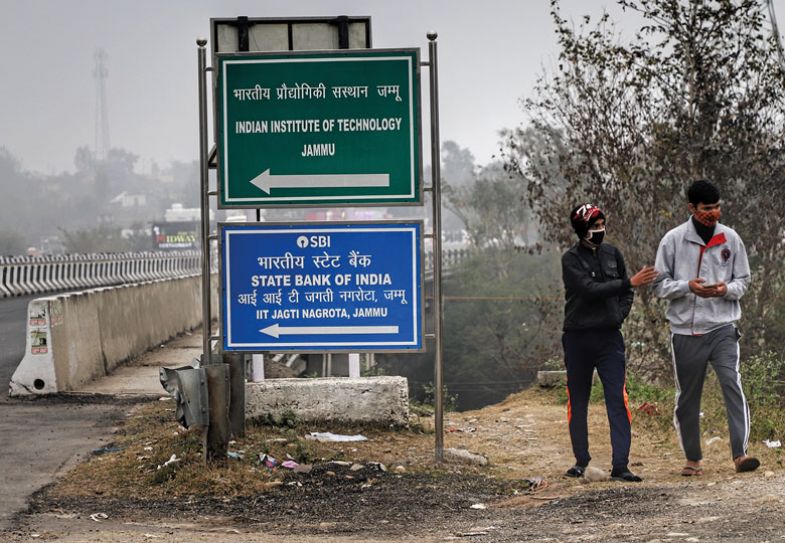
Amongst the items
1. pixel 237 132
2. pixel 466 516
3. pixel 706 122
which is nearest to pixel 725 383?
pixel 466 516

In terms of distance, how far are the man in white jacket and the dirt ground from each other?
0.32m

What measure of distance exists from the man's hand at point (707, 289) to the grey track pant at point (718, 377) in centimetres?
28

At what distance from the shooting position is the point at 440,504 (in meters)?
7.95

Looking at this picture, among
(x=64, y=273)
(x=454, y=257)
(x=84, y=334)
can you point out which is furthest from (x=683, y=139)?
(x=454, y=257)

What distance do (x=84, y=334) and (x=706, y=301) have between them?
26.4 ft

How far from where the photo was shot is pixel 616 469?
8.31m

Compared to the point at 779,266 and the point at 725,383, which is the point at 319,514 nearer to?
the point at 725,383

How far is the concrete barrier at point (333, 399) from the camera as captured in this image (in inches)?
409

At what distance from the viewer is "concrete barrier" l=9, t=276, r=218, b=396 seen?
→ 12.9 m

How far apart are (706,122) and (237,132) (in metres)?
10.3

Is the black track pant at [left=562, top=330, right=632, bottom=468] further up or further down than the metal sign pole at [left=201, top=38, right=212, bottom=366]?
further down

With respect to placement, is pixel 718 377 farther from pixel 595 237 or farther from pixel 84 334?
pixel 84 334

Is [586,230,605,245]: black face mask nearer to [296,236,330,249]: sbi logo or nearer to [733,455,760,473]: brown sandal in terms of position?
[733,455,760,473]: brown sandal

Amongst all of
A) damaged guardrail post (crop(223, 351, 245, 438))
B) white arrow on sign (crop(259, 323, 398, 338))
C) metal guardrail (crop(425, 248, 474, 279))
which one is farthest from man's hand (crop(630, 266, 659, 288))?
metal guardrail (crop(425, 248, 474, 279))
